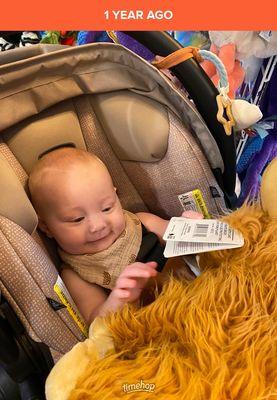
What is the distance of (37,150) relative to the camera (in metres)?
0.86

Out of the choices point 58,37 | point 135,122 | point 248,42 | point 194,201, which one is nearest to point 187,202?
point 194,201

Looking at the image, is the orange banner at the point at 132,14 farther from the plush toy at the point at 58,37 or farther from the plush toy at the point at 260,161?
the plush toy at the point at 58,37

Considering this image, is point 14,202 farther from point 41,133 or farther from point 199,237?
point 199,237

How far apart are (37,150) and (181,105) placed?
0.28m

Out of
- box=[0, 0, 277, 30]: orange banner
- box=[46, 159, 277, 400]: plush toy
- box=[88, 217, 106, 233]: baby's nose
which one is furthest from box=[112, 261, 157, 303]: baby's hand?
box=[0, 0, 277, 30]: orange banner

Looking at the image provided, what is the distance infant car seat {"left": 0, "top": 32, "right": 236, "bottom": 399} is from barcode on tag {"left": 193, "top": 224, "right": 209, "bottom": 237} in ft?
0.56

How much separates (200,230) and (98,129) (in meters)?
0.33

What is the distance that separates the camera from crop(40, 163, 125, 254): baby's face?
0.83 metres

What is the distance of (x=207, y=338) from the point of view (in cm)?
56

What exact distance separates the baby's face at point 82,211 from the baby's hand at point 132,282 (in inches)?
6.8

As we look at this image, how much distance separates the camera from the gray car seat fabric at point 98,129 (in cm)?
76

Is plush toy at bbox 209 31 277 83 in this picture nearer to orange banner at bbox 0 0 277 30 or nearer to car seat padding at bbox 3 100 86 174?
orange banner at bbox 0 0 277 30

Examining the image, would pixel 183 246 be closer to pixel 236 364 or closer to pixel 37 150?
pixel 236 364

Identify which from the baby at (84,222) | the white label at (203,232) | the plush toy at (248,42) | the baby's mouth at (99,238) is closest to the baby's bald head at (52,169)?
the baby at (84,222)
